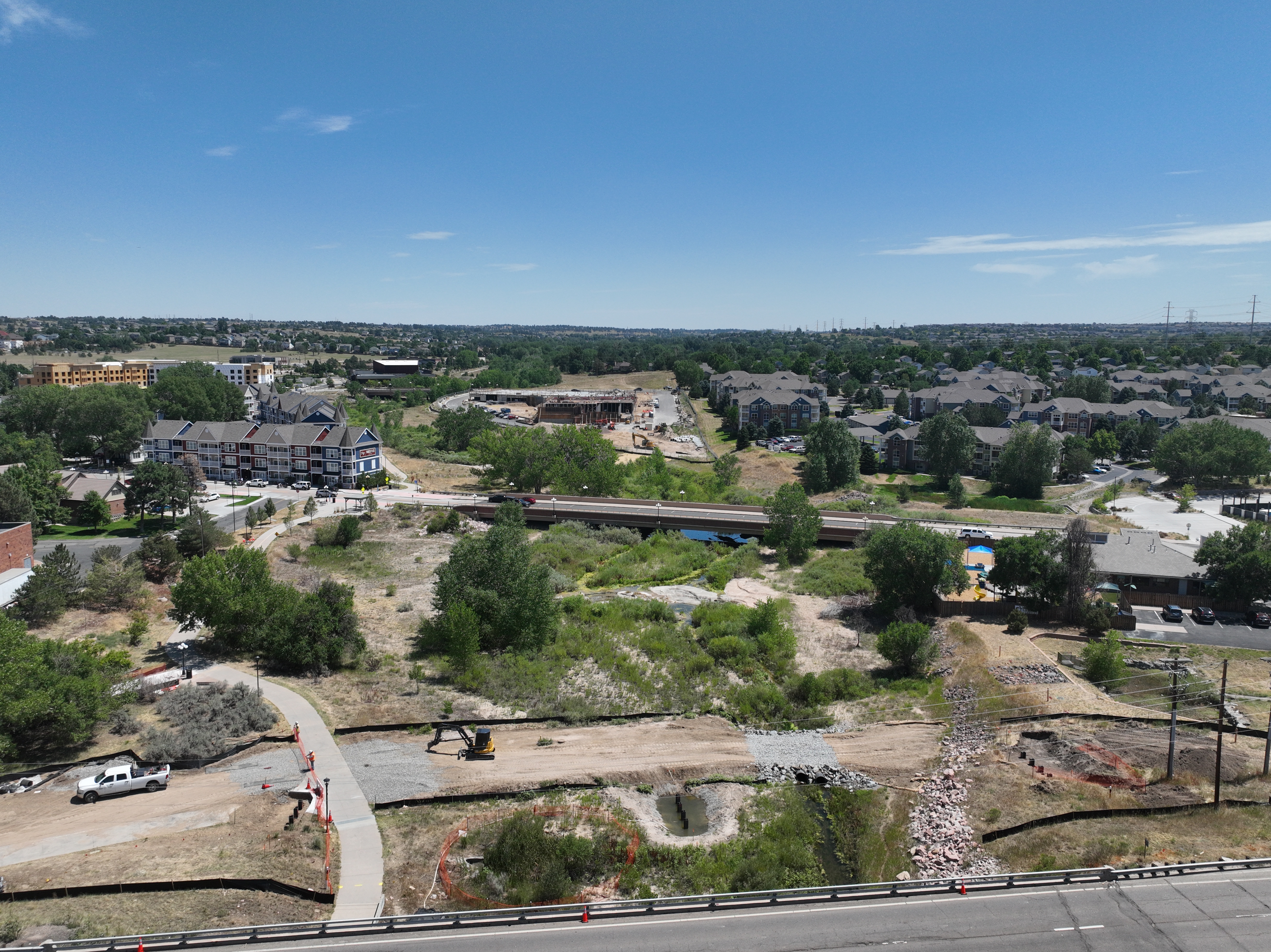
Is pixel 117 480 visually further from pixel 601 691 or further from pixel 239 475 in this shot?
pixel 601 691

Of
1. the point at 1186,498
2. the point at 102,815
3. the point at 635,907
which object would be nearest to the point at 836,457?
the point at 1186,498

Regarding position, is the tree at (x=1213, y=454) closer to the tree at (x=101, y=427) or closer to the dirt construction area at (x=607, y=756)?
the dirt construction area at (x=607, y=756)

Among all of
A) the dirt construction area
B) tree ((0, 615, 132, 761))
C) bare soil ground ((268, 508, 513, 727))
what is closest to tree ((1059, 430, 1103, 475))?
the dirt construction area

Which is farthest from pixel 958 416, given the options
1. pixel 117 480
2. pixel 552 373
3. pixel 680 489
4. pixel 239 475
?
pixel 552 373

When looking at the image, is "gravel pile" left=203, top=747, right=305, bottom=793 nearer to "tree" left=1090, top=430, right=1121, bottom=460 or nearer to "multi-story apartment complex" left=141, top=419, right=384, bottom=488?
"multi-story apartment complex" left=141, top=419, right=384, bottom=488

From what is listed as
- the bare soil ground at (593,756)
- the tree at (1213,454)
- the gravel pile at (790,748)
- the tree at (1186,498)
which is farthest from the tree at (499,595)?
the tree at (1213,454)

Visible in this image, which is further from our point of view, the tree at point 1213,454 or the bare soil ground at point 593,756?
the tree at point 1213,454
